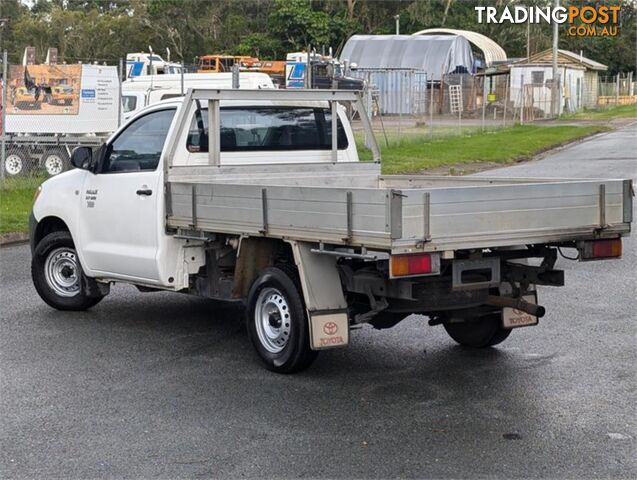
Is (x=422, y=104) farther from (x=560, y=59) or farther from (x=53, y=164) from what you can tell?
(x=560, y=59)

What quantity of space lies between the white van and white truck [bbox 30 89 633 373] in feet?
56.9

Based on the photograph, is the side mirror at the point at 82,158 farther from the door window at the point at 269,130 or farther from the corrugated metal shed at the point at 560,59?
the corrugated metal shed at the point at 560,59

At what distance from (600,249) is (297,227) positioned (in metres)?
→ 2.16

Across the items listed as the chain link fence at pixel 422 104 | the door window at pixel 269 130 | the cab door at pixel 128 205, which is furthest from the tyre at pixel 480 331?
the chain link fence at pixel 422 104

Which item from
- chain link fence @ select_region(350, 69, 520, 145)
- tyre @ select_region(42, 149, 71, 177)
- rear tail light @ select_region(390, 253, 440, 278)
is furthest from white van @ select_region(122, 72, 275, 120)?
rear tail light @ select_region(390, 253, 440, 278)

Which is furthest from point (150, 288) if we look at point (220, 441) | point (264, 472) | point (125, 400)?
point (264, 472)

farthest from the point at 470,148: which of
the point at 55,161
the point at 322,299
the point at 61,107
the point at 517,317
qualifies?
the point at 322,299

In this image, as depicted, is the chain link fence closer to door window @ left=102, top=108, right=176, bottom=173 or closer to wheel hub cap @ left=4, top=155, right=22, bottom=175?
wheel hub cap @ left=4, top=155, right=22, bottom=175

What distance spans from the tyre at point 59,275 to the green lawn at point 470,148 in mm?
12988

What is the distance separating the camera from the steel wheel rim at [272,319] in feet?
24.8

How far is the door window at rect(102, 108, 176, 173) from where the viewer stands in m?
8.73

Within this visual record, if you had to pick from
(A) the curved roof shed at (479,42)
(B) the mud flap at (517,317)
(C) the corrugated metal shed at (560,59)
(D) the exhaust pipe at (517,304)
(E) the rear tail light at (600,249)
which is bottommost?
(B) the mud flap at (517,317)

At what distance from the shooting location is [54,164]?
23562 mm

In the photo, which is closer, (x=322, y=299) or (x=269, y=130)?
(x=322, y=299)
